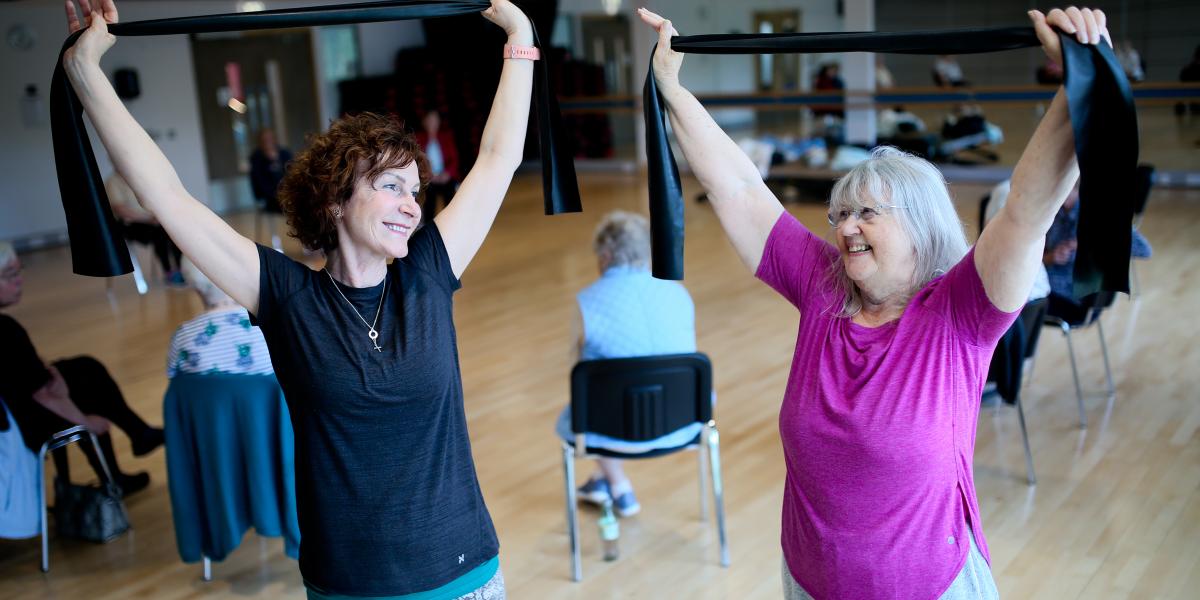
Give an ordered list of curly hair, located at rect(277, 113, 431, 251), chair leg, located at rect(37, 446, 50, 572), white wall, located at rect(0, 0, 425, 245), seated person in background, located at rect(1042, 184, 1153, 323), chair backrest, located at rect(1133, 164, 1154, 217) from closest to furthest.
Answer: curly hair, located at rect(277, 113, 431, 251) → chair leg, located at rect(37, 446, 50, 572) → seated person in background, located at rect(1042, 184, 1153, 323) → chair backrest, located at rect(1133, 164, 1154, 217) → white wall, located at rect(0, 0, 425, 245)

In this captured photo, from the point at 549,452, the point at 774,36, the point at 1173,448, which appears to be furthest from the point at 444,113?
the point at 774,36

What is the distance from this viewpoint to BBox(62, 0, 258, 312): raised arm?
173cm

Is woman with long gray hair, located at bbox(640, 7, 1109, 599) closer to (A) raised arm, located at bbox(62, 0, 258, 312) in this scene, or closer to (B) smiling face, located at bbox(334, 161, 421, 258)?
(B) smiling face, located at bbox(334, 161, 421, 258)

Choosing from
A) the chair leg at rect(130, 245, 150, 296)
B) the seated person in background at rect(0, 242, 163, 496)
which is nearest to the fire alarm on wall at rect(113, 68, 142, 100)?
the chair leg at rect(130, 245, 150, 296)

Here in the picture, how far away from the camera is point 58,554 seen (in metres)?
3.99

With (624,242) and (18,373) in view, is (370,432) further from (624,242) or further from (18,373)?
(18,373)

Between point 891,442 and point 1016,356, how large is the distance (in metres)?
2.48

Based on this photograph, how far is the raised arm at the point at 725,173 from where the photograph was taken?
2018 mm

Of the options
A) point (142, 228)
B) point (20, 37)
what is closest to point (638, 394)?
point (142, 228)

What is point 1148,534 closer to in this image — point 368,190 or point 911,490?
point 911,490

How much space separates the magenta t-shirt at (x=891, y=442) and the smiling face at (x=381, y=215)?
0.75m

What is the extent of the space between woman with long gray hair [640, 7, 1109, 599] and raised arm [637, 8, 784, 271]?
0.53ft

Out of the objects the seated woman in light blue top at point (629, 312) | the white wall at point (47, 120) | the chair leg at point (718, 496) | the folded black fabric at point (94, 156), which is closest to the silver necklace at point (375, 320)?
the folded black fabric at point (94, 156)

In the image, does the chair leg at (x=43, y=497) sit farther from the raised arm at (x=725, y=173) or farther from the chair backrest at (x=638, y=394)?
the raised arm at (x=725, y=173)
